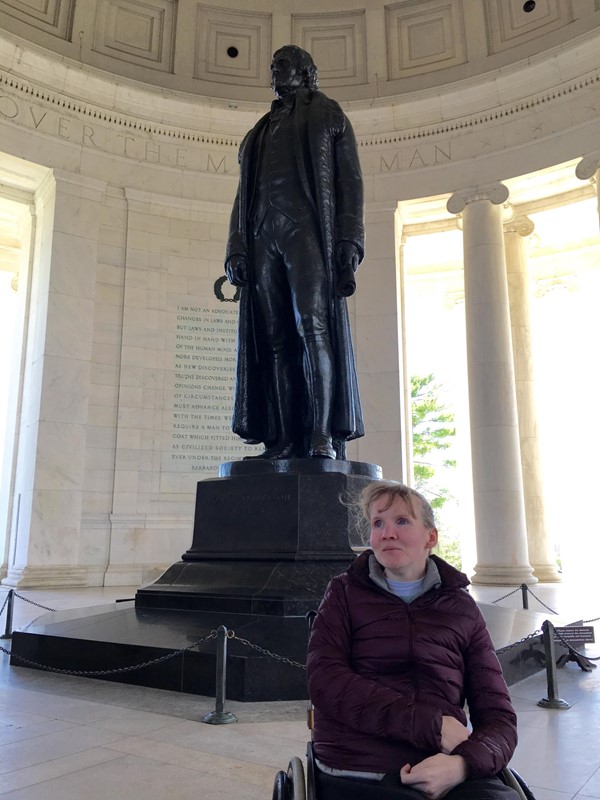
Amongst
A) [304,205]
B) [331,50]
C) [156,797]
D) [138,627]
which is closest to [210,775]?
[156,797]

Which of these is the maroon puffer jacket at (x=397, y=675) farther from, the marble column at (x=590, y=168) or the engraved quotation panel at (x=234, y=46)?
the engraved quotation panel at (x=234, y=46)

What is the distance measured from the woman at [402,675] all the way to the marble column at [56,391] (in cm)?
1223

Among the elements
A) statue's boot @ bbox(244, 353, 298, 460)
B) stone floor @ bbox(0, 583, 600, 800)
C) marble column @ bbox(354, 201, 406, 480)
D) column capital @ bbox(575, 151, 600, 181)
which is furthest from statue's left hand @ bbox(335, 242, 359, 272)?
column capital @ bbox(575, 151, 600, 181)

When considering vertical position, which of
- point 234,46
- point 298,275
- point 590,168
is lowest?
point 298,275

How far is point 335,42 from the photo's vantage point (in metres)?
17.7

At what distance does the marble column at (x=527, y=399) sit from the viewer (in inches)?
648

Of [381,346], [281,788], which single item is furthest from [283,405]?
[381,346]

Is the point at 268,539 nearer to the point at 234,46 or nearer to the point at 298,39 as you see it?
the point at 234,46

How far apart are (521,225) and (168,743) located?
1669 centimetres

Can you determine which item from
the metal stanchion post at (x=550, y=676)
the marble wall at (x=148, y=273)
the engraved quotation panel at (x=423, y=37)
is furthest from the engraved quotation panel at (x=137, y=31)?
the metal stanchion post at (x=550, y=676)

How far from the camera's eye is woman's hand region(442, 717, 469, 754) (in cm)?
209

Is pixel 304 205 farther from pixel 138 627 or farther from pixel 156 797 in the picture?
pixel 156 797

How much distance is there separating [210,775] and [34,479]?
11.8 m

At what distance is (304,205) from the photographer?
6.72 meters
